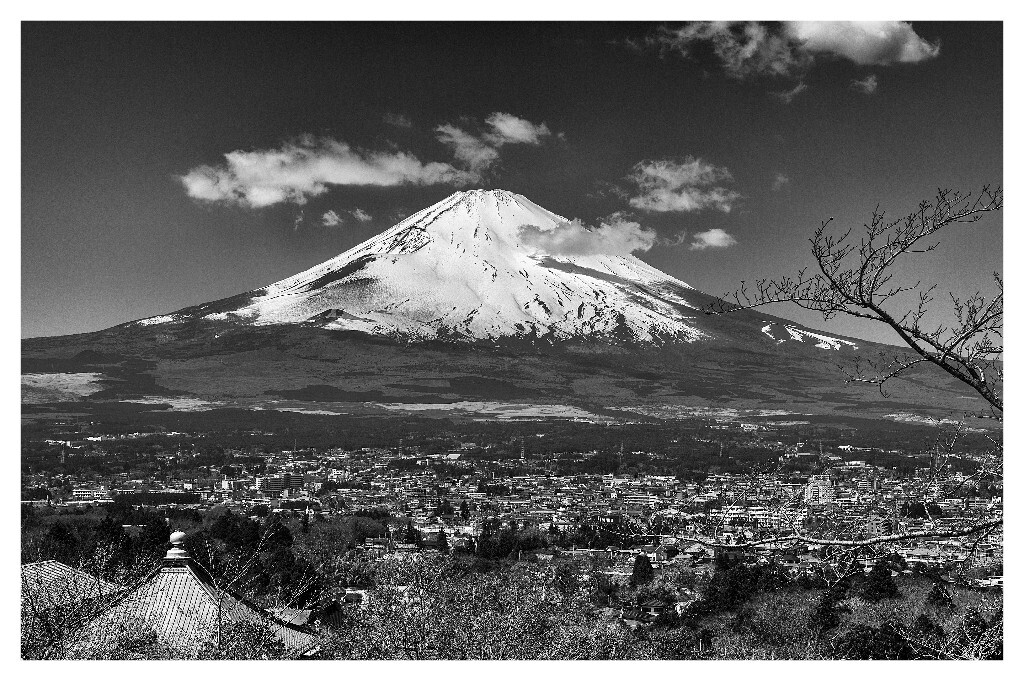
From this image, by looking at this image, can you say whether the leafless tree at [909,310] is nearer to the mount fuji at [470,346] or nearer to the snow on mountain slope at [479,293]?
the mount fuji at [470,346]

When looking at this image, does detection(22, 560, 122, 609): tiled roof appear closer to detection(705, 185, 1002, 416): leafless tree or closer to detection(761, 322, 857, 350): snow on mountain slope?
detection(705, 185, 1002, 416): leafless tree

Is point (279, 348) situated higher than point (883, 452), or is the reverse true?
point (279, 348)

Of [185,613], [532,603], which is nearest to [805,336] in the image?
[532,603]

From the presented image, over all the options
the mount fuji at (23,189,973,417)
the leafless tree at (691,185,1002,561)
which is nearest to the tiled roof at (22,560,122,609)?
the leafless tree at (691,185,1002,561)

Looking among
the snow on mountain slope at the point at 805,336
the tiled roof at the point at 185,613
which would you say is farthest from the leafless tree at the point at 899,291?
the snow on mountain slope at the point at 805,336

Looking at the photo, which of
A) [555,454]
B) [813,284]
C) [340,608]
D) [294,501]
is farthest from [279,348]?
[813,284]
